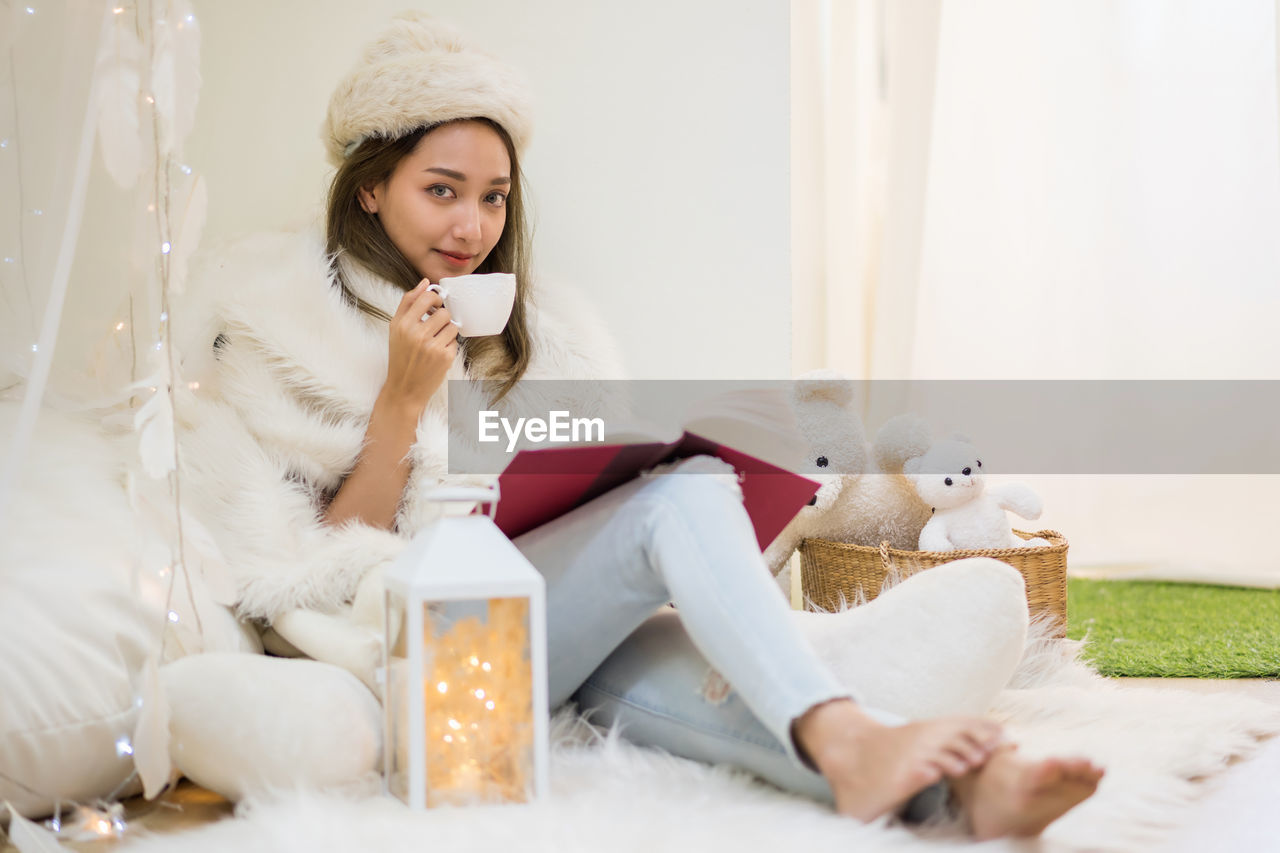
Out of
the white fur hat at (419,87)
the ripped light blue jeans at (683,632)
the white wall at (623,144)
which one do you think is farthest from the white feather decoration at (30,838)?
the white wall at (623,144)

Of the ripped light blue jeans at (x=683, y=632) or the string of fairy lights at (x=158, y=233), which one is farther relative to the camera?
the string of fairy lights at (x=158, y=233)

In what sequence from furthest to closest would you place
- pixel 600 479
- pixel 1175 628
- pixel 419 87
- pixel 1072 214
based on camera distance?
pixel 1072 214, pixel 1175 628, pixel 419 87, pixel 600 479

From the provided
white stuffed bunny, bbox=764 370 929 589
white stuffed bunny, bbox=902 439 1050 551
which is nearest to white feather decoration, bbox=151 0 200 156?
white stuffed bunny, bbox=764 370 929 589

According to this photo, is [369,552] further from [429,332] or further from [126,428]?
[126,428]

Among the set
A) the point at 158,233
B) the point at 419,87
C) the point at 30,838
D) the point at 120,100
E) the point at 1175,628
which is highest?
the point at 419,87

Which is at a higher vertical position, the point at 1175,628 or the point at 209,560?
the point at 209,560

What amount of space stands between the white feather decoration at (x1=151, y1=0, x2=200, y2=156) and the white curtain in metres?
1.62

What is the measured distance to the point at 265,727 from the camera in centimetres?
96

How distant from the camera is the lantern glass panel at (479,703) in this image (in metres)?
0.91

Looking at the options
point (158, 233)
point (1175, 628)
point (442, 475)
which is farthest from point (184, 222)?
point (1175, 628)

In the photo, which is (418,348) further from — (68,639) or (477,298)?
(68,639)

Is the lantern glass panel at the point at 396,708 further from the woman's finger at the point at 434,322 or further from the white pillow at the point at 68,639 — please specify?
the woman's finger at the point at 434,322

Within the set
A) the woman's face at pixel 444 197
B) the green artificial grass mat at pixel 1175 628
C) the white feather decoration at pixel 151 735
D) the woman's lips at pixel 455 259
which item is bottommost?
the green artificial grass mat at pixel 1175 628

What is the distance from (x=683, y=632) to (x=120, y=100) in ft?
2.62
